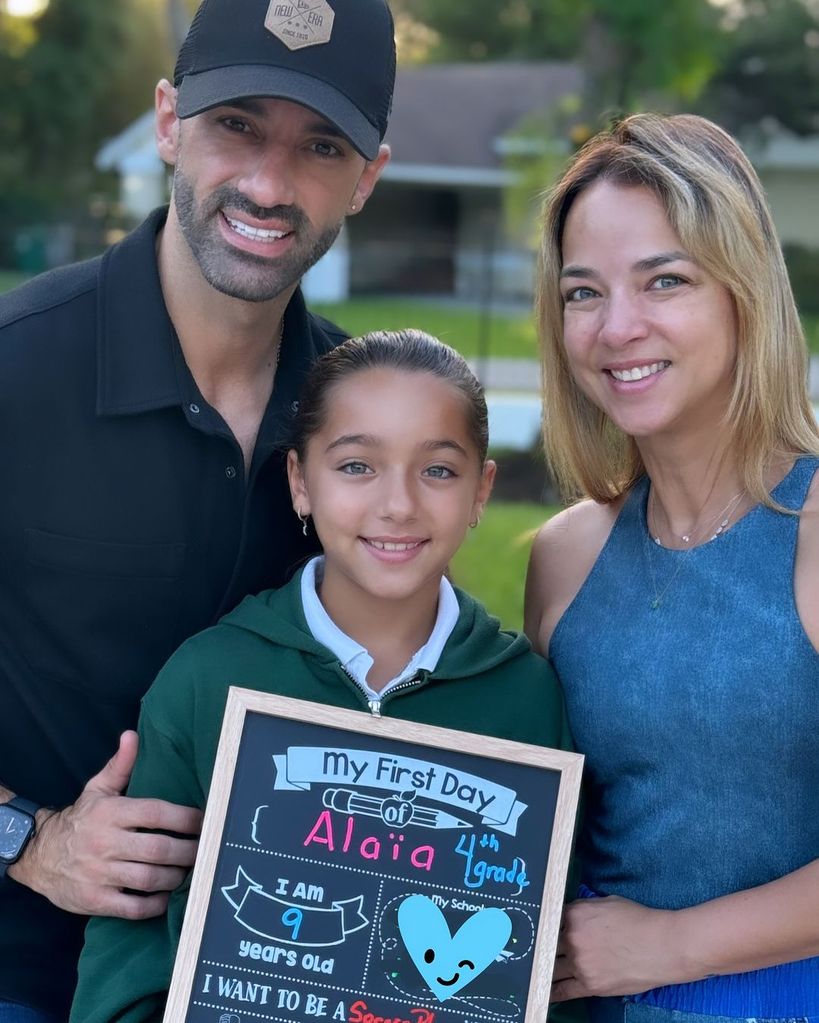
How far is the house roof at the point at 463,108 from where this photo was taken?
32.8 m

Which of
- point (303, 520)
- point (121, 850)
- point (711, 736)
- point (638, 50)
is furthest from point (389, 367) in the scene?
point (638, 50)

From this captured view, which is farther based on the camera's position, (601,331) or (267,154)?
(267,154)

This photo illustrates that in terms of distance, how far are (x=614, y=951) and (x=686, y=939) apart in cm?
15

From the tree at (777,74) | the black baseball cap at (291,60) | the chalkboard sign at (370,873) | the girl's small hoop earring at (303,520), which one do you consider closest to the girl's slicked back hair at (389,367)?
the girl's small hoop earring at (303,520)

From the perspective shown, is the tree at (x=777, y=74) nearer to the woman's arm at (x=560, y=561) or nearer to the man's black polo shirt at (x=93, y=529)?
the woman's arm at (x=560, y=561)

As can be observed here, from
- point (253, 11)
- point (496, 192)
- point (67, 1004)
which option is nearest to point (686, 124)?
point (253, 11)

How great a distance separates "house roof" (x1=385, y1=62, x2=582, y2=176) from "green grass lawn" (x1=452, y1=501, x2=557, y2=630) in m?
23.8

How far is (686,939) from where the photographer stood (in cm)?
259

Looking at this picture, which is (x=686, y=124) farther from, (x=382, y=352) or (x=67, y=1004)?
(x=67, y=1004)

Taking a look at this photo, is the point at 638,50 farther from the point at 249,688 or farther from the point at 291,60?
the point at 249,688

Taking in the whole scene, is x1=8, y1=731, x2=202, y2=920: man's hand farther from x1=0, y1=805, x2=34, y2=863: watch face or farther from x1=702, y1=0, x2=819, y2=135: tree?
x1=702, y1=0, x2=819, y2=135: tree

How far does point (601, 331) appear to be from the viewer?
282 cm

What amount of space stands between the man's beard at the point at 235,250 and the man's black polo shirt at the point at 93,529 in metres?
0.17

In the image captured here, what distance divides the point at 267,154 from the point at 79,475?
86 cm
